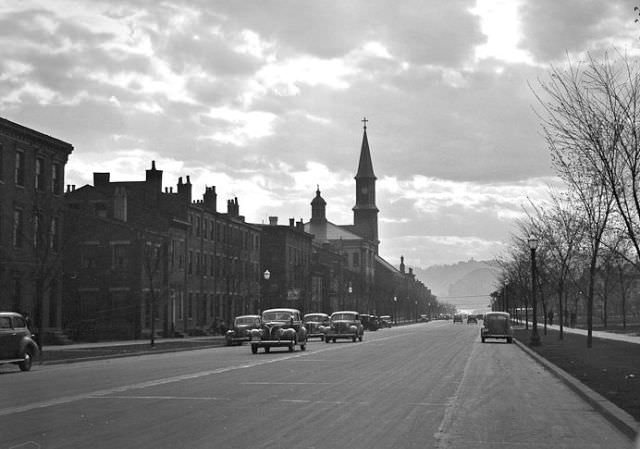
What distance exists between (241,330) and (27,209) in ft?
45.3

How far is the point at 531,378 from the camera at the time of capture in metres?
23.7

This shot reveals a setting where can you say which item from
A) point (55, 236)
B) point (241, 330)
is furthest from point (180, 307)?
point (55, 236)

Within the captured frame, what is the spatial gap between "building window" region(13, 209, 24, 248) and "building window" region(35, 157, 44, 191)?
2.20 m

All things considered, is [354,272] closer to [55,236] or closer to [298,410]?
[55,236]

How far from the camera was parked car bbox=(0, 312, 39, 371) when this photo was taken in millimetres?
27141

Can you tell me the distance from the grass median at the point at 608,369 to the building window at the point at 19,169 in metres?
28.4

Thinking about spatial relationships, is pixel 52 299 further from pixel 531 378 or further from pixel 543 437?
pixel 543 437

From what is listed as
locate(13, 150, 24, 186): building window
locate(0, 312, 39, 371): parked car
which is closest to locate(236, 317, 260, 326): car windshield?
locate(13, 150, 24, 186): building window

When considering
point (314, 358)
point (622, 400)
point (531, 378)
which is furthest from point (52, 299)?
point (622, 400)

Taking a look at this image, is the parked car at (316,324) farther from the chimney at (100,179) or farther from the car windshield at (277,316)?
the chimney at (100,179)

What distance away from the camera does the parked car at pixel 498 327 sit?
52594 mm

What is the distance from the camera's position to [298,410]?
15297 millimetres

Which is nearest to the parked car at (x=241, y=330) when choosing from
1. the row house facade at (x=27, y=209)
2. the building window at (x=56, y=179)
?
the row house facade at (x=27, y=209)

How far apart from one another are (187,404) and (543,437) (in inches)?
271
